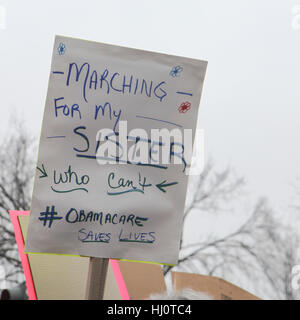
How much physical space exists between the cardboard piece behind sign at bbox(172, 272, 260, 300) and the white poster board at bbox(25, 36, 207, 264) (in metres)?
0.45

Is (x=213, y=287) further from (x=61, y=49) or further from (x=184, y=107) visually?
(x=61, y=49)

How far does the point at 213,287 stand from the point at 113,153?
0.77 m

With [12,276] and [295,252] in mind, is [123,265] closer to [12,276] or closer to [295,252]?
[12,276]

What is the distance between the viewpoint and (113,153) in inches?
62.2

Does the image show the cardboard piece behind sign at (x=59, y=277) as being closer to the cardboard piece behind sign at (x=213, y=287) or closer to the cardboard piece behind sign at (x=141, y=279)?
the cardboard piece behind sign at (x=141, y=279)

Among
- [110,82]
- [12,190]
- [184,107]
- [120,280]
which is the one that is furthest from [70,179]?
[12,190]

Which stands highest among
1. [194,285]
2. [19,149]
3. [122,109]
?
[19,149]

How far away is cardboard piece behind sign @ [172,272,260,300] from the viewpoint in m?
1.98

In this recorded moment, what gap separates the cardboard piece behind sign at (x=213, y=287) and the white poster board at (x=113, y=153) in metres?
0.45

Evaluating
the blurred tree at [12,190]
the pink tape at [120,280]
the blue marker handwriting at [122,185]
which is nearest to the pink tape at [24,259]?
the pink tape at [120,280]

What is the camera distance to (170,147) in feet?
5.30

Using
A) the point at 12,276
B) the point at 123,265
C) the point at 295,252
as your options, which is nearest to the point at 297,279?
the point at 295,252

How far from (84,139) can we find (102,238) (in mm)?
318

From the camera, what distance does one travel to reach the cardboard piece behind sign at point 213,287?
198 cm
